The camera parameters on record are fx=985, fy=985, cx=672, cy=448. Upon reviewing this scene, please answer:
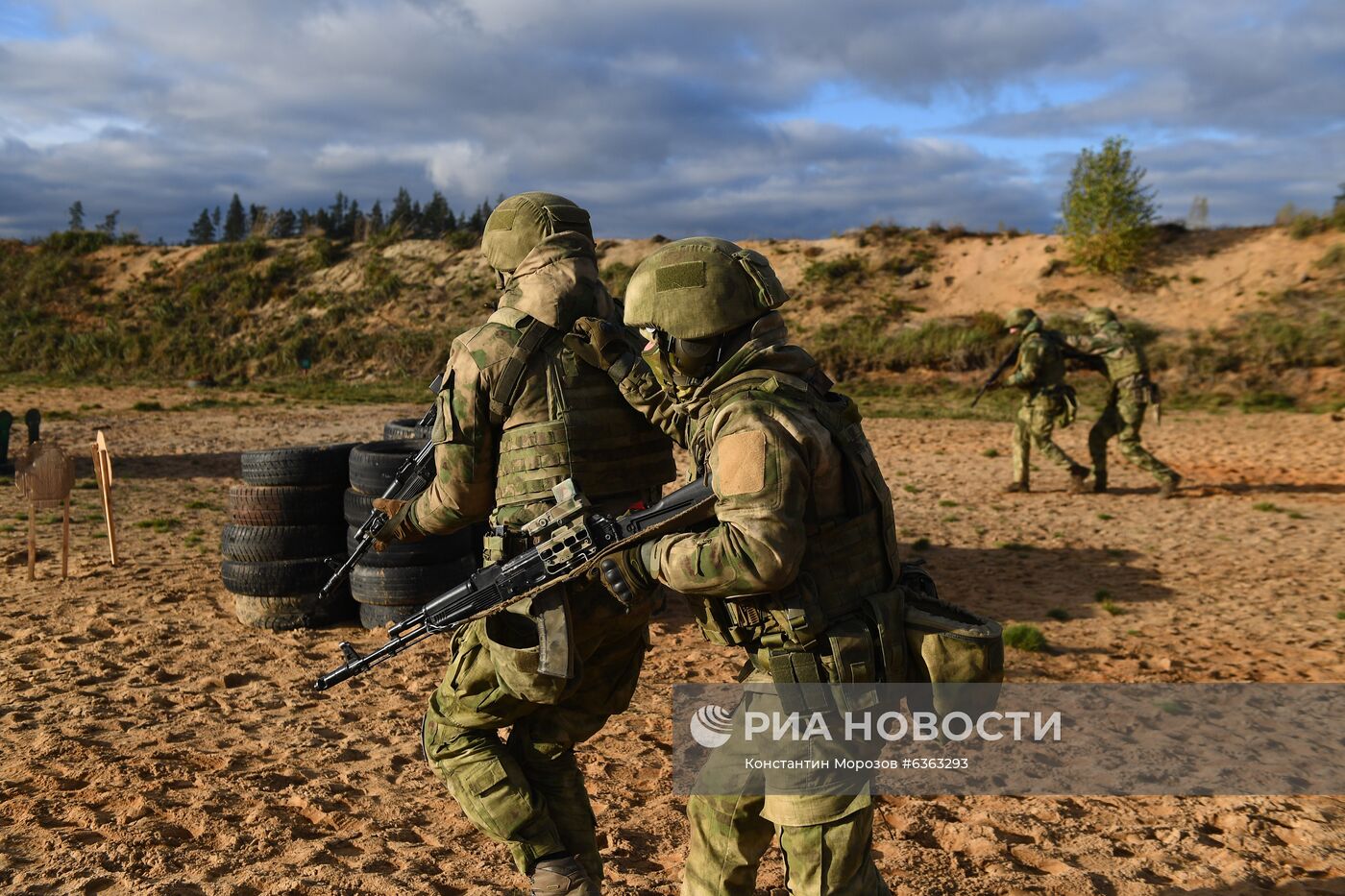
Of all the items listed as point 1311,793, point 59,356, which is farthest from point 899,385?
point 59,356

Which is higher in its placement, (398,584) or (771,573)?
(771,573)

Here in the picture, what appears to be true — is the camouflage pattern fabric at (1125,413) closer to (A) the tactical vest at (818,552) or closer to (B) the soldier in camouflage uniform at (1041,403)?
(B) the soldier in camouflage uniform at (1041,403)

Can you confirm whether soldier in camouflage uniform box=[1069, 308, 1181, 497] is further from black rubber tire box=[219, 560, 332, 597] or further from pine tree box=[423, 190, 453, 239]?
pine tree box=[423, 190, 453, 239]

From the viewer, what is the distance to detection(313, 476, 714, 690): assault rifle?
2.97 metres

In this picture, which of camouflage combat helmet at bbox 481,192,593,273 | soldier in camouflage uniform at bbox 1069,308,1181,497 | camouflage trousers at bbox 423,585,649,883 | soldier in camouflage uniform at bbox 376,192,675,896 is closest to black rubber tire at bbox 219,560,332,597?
soldier in camouflage uniform at bbox 376,192,675,896

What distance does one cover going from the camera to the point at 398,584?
23.1 ft

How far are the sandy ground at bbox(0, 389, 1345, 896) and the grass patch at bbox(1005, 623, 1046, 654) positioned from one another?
0.13 metres

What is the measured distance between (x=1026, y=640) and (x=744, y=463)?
16.5 ft

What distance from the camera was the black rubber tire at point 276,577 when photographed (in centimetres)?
734

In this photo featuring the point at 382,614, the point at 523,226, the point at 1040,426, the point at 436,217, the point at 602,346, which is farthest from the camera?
the point at 436,217

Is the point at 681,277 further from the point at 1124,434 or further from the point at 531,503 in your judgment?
the point at 1124,434

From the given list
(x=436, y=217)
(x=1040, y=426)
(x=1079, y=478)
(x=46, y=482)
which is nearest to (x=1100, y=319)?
(x=1040, y=426)

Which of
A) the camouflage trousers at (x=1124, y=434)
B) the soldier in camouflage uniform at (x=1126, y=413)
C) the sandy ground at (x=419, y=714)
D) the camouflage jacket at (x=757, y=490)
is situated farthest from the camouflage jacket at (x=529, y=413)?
the camouflage trousers at (x=1124, y=434)

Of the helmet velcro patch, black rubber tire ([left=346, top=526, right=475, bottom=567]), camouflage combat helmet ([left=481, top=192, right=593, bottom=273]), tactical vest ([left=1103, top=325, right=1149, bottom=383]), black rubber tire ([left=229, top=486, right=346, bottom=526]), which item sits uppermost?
camouflage combat helmet ([left=481, top=192, right=593, bottom=273])
